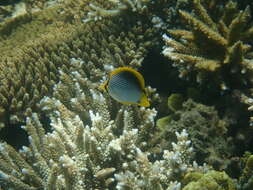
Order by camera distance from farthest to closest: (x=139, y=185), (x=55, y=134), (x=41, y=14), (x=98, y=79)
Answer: (x=41, y=14) < (x=98, y=79) < (x=55, y=134) < (x=139, y=185)

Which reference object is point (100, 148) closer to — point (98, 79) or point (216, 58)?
point (98, 79)

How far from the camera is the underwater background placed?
2.90m

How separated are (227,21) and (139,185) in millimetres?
2207

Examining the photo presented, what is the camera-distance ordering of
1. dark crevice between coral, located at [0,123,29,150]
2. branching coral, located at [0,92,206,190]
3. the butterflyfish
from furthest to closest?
1. dark crevice between coral, located at [0,123,29,150]
2. branching coral, located at [0,92,206,190]
3. the butterflyfish

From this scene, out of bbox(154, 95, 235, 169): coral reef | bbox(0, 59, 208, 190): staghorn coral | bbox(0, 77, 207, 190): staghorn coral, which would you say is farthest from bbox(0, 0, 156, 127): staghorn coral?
bbox(154, 95, 235, 169): coral reef

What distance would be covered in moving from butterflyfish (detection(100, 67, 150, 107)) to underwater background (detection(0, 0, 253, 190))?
750 mm

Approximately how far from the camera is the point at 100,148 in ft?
9.88

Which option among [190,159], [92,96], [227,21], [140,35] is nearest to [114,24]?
[140,35]

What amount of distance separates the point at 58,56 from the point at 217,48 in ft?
8.23

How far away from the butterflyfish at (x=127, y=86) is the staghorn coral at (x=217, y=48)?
1.29m

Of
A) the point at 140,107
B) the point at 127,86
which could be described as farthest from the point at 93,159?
the point at 127,86

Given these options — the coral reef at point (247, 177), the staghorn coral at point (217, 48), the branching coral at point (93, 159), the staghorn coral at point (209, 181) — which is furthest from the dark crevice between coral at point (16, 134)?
the coral reef at point (247, 177)

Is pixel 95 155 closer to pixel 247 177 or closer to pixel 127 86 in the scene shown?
pixel 127 86

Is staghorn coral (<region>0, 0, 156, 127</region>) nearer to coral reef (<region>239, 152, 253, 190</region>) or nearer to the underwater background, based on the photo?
the underwater background
